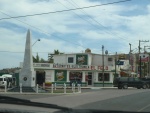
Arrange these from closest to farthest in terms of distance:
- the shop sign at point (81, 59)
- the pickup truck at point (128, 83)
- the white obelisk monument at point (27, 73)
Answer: the white obelisk monument at point (27, 73) < the pickup truck at point (128, 83) < the shop sign at point (81, 59)

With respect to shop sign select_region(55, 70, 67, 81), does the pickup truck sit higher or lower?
lower

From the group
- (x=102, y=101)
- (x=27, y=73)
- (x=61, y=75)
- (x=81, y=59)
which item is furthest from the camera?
(x=81, y=59)

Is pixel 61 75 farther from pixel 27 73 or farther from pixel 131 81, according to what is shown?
pixel 27 73

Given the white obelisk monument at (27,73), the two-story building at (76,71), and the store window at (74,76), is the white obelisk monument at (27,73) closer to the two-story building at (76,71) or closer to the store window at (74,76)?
the two-story building at (76,71)

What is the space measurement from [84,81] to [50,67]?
6.62 meters

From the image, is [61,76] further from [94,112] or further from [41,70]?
[94,112]

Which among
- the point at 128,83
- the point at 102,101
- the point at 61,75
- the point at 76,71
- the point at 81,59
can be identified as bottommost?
the point at 102,101

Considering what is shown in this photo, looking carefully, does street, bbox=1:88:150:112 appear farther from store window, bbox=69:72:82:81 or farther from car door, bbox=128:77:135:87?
store window, bbox=69:72:82:81

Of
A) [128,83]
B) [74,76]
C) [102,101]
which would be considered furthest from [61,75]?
[102,101]

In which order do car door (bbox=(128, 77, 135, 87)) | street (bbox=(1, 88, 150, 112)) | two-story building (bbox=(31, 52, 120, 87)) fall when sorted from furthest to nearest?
two-story building (bbox=(31, 52, 120, 87)) → car door (bbox=(128, 77, 135, 87)) → street (bbox=(1, 88, 150, 112))

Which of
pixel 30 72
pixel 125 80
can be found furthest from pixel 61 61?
pixel 30 72

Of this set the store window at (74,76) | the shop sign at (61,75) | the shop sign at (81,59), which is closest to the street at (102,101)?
the shop sign at (61,75)

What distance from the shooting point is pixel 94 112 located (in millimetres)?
3910

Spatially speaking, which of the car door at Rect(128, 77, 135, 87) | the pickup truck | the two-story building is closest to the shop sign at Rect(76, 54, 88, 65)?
the two-story building
